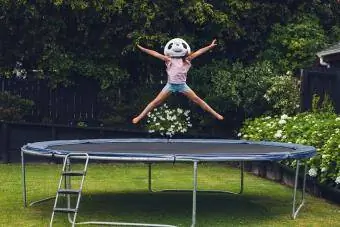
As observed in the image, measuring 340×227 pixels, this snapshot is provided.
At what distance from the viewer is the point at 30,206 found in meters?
8.11

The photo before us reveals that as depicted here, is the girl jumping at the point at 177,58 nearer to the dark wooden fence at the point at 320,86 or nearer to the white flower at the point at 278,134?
the white flower at the point at 278,134

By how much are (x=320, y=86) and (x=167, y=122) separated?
3010 millimetres

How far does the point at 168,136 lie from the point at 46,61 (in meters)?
2.80

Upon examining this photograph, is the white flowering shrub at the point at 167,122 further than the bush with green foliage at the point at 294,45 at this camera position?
No

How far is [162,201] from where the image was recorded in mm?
8773

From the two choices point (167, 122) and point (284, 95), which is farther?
point (167, 122)

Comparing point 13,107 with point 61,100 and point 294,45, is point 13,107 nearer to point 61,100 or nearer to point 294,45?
point 61,100

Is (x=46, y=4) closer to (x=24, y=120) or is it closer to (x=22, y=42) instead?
(x=22, y=42)

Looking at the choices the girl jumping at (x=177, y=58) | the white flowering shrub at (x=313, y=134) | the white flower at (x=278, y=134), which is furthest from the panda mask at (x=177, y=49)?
the white flower at (x=278, y=134)

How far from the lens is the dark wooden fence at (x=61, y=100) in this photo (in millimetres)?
14414

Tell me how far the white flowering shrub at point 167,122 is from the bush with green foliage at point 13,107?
2.42 m

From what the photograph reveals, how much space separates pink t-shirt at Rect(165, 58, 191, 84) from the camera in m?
9.38

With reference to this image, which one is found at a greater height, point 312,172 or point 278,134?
point 278,134

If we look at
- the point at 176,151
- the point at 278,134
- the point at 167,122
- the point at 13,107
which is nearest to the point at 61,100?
the point at 13,107
